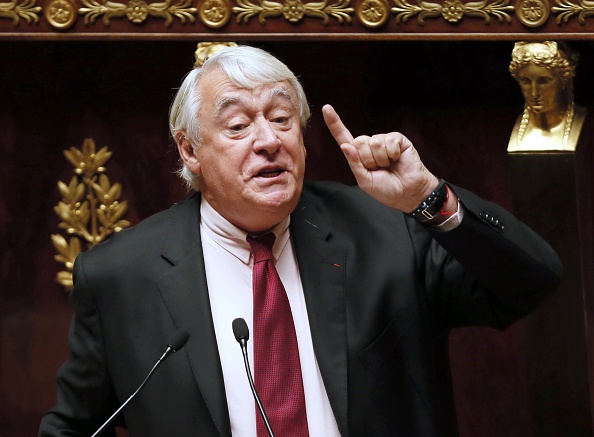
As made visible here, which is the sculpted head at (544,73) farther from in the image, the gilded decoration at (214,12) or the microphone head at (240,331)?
the microphone head at (240,331)

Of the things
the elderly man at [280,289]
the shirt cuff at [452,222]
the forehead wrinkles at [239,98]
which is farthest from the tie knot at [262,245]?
the shirt cuff at [452,222]

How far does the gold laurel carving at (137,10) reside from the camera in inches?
94.7

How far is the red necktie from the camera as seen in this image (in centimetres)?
208

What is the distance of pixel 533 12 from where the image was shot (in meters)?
2.32

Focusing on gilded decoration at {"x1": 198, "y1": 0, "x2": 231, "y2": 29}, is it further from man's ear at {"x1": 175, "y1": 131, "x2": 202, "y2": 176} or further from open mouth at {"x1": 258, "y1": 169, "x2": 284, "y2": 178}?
open mouth at {"x1": 258, "y1": 169, "x2": 284, "y2": 178}

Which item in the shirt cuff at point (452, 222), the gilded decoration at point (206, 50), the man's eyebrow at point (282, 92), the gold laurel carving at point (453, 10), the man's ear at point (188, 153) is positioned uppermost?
the gold laurel carving at point (453, 10)

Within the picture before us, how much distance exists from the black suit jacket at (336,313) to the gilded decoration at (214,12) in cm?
38

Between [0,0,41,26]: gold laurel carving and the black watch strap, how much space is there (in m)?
0.88

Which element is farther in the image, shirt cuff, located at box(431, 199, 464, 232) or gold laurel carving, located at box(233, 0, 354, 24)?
gold laurel carving, located at box(233, 0, 354, 24)

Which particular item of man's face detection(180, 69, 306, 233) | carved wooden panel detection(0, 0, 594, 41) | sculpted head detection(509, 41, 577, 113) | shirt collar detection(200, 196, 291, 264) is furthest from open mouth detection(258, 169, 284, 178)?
sculpted head detection(509, 41, 577, 113)

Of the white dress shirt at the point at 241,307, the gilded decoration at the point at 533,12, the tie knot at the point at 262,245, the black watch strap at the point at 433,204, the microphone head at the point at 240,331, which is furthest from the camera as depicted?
the gilded decoration at the point at 533,12

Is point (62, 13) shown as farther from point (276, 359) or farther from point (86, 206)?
point (276, 359)

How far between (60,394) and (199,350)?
0.29 meters

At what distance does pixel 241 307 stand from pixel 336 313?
0.54 ft
